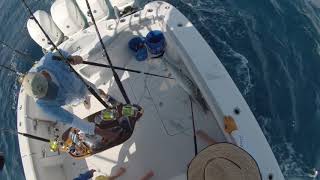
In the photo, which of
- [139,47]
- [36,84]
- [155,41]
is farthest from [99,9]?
[36,84]

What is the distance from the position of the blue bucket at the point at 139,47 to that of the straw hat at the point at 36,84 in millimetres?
1616

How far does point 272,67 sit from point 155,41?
1.99m

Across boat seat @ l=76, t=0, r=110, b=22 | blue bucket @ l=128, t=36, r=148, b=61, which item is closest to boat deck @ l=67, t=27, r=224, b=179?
blue bucket @ l=128, t=36, r=148, b=61

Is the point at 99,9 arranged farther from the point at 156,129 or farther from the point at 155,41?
the point at 156,129

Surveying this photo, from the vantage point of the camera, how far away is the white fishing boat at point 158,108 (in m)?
4.07

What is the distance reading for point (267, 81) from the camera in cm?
558

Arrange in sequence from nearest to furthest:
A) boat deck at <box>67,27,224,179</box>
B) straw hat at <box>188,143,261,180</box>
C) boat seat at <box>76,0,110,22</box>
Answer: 1. straw hat at <box>188,143,261,180</box>
2. boat deck at <box>67,27,224,179</box>
3. boat seat at <box>76,0,110,22</box>

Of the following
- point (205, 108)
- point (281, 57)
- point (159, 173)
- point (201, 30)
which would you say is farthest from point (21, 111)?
point (281, 57)

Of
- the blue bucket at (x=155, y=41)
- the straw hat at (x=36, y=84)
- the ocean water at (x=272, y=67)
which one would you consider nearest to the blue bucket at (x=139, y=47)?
the blue bucket at (x=155, y=41)

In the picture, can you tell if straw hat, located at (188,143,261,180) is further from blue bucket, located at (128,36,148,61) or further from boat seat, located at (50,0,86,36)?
boat seat, located at (50,0,86,36)

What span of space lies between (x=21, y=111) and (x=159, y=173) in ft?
6.23

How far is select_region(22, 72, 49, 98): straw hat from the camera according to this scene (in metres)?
3.67

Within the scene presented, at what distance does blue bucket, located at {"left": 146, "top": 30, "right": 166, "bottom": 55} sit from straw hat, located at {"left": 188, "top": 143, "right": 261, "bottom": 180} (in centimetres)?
187

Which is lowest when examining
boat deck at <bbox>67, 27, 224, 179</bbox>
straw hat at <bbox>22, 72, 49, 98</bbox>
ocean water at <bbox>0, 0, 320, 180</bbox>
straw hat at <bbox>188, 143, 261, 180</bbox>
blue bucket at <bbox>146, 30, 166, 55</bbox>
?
ocean water at <bbox>0, 0, 320, 180</bbox>
